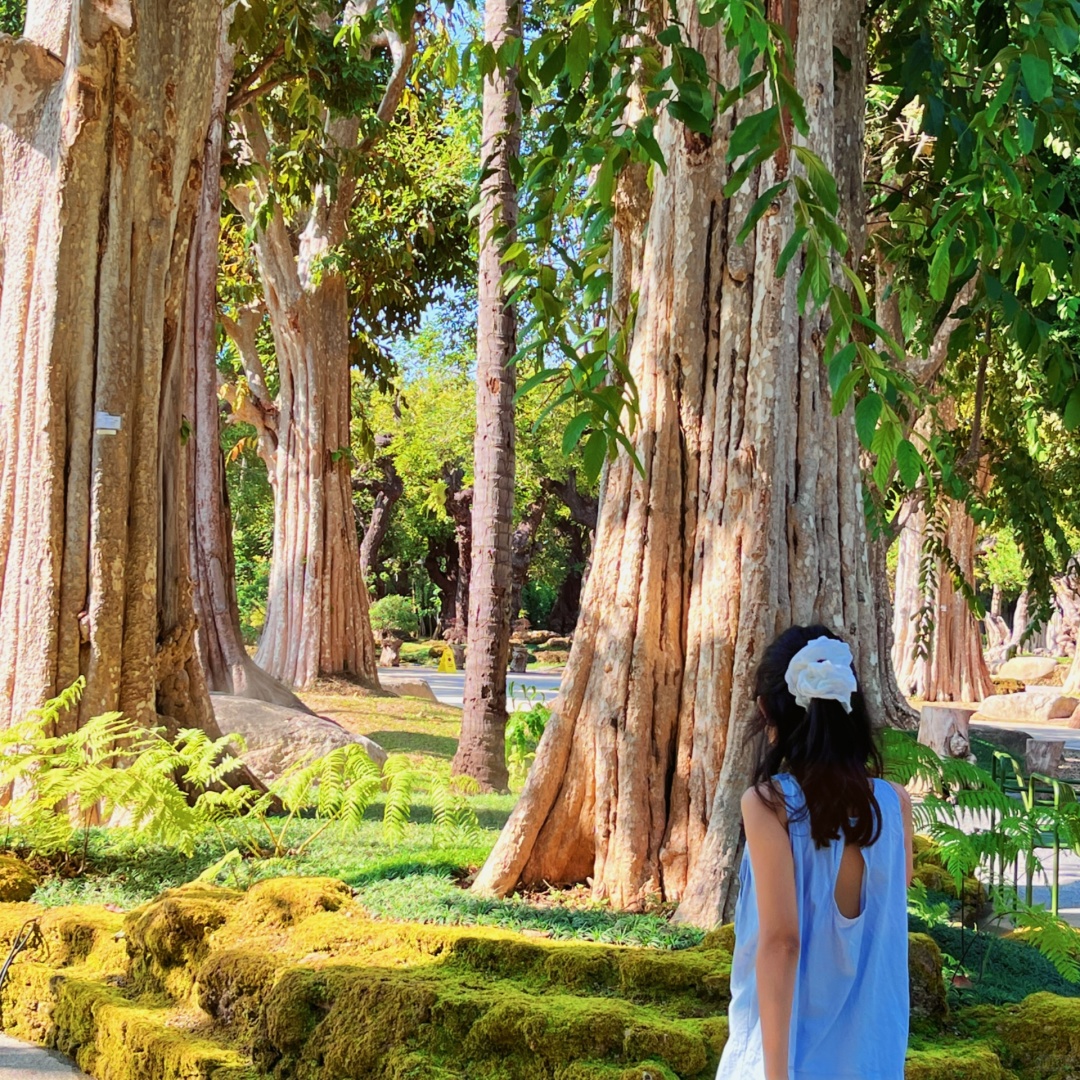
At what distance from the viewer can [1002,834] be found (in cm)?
450

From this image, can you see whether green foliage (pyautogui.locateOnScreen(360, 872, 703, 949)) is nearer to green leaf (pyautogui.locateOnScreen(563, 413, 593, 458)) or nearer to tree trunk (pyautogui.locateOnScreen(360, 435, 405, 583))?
green leaf (pyautogui.locateOnScreen(563, 413, 593, 458))

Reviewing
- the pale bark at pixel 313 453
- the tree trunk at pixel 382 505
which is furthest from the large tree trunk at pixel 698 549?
the tree trunk at pixel 382 505

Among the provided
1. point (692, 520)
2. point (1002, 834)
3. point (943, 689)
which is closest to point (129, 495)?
point (692, 520)

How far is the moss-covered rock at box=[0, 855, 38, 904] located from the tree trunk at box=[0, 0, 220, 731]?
0.97m

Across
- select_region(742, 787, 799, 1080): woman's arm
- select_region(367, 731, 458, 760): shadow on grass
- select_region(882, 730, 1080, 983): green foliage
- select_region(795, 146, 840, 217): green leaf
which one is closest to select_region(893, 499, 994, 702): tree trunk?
select_region(367, 731, 458, 760): shadow on grass

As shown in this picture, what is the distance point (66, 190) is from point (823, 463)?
4075mm

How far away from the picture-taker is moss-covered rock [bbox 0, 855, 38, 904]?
543 cm

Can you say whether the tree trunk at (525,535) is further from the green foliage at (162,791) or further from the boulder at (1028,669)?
the green foliage at (162,791)

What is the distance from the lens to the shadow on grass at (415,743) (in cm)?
1249

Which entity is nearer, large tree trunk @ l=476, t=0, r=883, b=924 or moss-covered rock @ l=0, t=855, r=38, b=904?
large tree trunk @ l=476, t=0, r=883, b=924

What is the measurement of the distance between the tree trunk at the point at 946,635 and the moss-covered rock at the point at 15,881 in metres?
20.4

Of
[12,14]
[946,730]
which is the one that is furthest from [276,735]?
[12,14]

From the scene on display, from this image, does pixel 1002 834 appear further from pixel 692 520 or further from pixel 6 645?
pixel 6 645

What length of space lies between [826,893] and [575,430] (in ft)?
5.02
